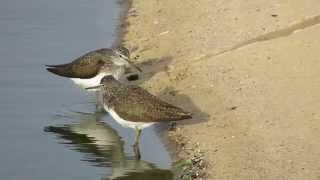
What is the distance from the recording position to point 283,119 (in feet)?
34.7

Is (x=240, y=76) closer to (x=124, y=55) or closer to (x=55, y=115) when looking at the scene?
(x=124, y=55)

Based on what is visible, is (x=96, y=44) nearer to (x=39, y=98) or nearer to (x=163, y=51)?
(x=163, y=51)

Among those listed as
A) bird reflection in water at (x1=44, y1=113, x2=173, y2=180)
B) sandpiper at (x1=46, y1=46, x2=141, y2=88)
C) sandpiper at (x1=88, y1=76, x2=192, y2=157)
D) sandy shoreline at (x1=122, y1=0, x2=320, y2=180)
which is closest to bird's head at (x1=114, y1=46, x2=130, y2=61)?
sandpiper at (x1=46, y1=46, x2=141, y2=88)

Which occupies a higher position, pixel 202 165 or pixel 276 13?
pixel 276 13

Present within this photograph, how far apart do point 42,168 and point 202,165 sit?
166 cm

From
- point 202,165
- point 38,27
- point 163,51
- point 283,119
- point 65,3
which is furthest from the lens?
point 65,3

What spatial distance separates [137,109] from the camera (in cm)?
1045

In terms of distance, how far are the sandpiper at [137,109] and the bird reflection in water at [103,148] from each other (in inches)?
12.5

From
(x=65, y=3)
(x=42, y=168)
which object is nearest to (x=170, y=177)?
(x=42, y=168)

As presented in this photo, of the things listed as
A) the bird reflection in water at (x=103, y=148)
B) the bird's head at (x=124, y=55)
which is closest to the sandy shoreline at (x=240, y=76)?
the bird's head at (x=124, y=55)

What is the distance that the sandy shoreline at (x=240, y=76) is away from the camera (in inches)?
388

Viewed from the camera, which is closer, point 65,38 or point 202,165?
point 202,165

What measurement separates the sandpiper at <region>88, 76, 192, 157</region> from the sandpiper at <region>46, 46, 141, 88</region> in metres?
1.38

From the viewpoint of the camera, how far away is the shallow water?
33.2ft
